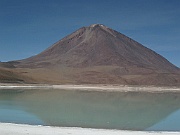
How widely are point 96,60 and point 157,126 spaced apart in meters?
169

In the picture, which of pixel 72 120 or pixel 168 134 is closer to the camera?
pixel 168 134

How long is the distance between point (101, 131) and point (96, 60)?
174m

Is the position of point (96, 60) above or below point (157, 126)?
above

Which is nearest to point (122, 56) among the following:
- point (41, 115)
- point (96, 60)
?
point (96, 60)

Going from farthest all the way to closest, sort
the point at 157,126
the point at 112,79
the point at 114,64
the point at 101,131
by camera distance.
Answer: the point at 114,64 < the point at 112,79 < the point at 157,126 < the point at 101,131

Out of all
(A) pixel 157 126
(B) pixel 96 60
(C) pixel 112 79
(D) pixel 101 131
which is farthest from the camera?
(B) pixel 96 60

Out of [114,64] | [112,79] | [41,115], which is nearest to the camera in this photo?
[41,115]

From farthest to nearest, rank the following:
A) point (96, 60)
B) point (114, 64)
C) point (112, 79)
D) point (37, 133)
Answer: point (96, 60)
point (114, 64)
point (112, 79)
point (37, 133)

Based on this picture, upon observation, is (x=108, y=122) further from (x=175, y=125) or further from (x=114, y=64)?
(x=114, y=64)

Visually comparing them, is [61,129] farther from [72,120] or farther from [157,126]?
[157,126]

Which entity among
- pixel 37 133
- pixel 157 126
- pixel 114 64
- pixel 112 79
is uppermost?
pixel 114 64

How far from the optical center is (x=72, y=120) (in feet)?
67.3

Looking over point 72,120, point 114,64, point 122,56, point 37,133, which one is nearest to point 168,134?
point 37,133

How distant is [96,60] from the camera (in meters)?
189
